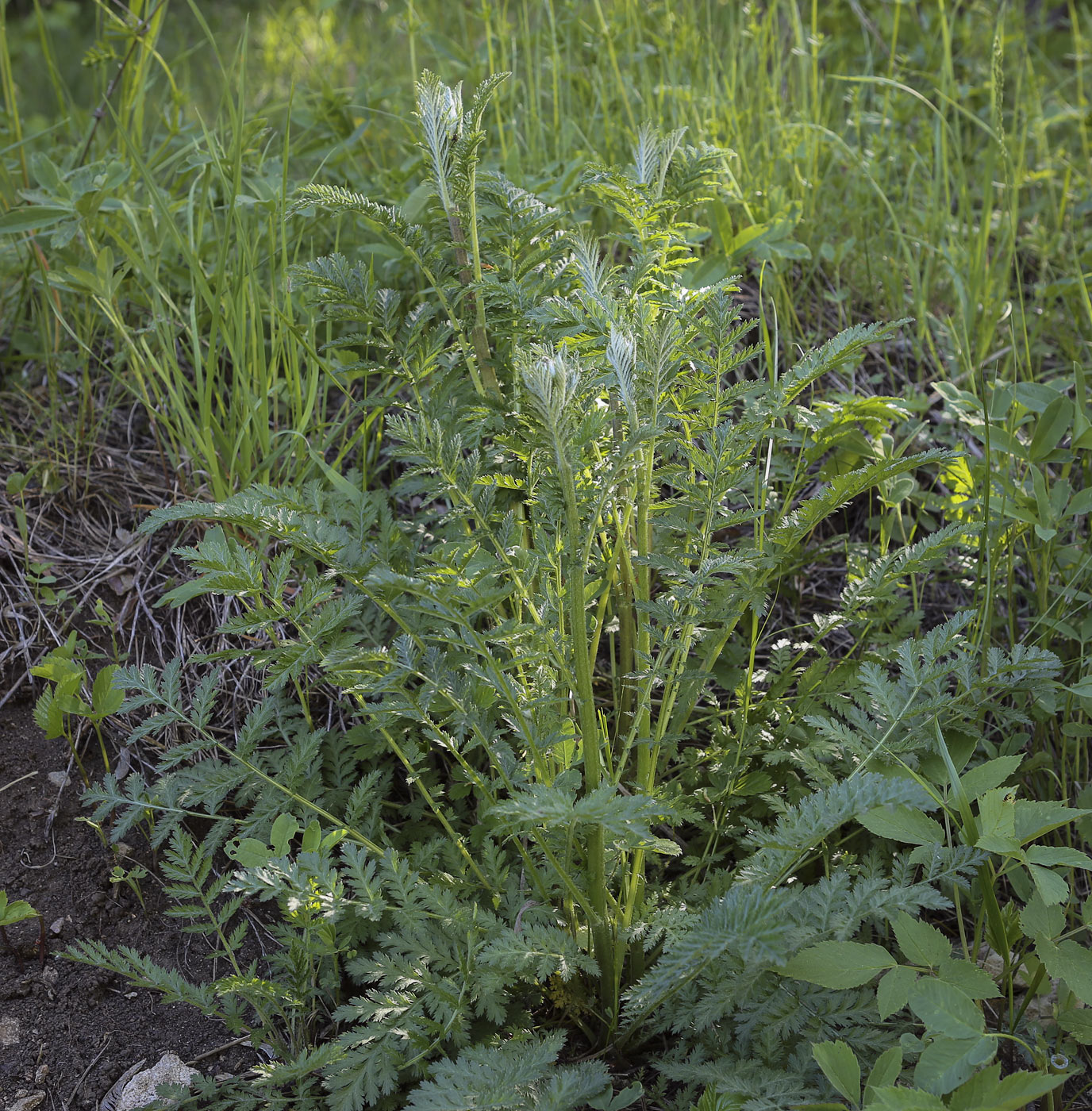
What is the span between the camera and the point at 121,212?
2.28 metres

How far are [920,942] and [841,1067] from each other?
0.20 meters

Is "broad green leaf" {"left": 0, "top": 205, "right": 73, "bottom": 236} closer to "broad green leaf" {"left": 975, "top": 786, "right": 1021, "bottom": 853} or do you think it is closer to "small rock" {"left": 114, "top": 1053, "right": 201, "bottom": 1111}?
"small rock" {"left": 114, "top": 1053, "right": 201, "bottom": 1111}

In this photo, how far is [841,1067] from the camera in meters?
1.13

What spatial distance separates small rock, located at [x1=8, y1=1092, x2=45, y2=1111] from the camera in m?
1.44

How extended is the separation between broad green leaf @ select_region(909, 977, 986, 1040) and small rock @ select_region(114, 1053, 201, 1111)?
1.04 meters

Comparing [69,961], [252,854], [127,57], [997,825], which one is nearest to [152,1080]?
[69,961]

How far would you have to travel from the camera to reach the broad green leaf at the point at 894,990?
3.81ft

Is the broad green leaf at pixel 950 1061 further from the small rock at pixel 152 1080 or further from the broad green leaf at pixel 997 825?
the small rock at pixel 152 1080

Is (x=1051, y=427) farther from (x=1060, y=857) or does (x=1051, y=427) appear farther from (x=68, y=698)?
(x=68, y=698)

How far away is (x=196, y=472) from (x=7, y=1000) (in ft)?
3.54

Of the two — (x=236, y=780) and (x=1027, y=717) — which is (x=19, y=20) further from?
(x=1027, y=717)

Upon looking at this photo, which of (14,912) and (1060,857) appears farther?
(14,912)

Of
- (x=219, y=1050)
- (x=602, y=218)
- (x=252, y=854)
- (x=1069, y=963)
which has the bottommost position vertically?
(x=219, y=1050)

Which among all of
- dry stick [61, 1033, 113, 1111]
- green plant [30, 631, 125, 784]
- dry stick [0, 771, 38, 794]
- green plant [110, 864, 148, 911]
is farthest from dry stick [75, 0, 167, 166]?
dry stick [61, 1033, 113, 1111]
